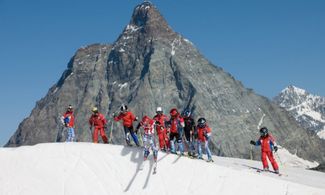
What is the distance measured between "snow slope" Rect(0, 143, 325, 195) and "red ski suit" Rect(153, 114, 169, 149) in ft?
3.86

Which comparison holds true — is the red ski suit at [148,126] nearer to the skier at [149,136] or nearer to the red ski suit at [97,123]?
the skier at [149,136]

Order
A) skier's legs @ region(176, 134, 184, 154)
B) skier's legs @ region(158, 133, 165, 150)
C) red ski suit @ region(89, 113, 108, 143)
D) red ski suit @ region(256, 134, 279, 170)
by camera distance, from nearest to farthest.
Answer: red ski suit @ region(256, 134, 279, 170) < skier's legs @ region(176, 134, 184, 154) < skier's legs @ region(158, 133, 165, 150) < red ski suit @ region(89, 113, 108, 143)

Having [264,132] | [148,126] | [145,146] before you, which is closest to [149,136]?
[148,126]

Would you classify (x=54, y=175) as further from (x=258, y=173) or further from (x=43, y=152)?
(x=258, y=173)

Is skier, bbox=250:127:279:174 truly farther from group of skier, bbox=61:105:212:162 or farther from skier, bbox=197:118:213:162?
group of skier, bbox=61:105:212:162

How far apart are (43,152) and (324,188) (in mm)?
17044

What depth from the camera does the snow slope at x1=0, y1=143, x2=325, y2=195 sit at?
26.5 metres

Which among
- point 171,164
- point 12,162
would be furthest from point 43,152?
point 171,164

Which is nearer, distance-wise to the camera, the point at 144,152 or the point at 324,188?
the point at 324,188

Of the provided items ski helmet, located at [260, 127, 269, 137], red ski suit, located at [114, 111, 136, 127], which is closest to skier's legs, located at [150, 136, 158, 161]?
red ski suit, located at [114, 111, 136, 127]

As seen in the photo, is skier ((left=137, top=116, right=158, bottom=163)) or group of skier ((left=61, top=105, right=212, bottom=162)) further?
group of skier ((left=61, top=105, right=212, bottom=162))

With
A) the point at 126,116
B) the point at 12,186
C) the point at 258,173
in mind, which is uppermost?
the point at 126,116

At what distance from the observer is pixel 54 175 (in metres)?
28.6

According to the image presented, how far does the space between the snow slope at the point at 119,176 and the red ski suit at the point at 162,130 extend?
1.18 meters
